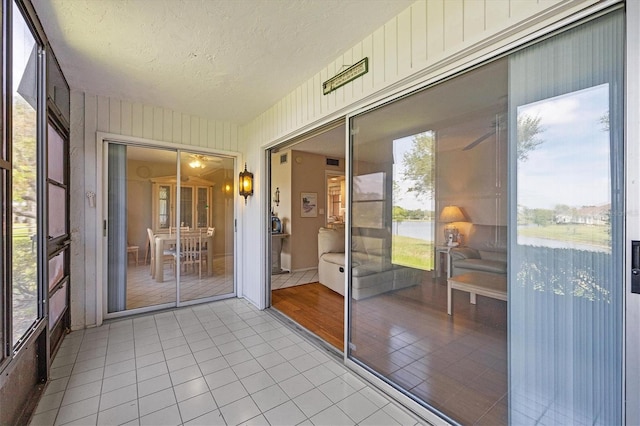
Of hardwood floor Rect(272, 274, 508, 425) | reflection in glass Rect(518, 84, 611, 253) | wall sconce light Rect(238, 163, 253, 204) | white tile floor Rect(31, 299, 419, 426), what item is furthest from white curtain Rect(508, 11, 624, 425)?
wall sconce light Rect(238, 163, 253, 204)

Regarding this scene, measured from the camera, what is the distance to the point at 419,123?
1.81m

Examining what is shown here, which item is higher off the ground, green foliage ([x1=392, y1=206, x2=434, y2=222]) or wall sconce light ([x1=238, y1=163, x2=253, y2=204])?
wall sconce light ([x1=238, y1=163, x2=253, y2=204])

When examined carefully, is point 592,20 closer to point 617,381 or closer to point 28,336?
point 617,381

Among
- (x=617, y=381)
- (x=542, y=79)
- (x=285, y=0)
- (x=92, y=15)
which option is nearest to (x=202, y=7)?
(x=285, y=0)

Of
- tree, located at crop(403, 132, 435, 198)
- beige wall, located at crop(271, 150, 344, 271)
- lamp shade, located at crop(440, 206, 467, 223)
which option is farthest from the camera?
beige wall, located at crop(271, 150, 344, 271)

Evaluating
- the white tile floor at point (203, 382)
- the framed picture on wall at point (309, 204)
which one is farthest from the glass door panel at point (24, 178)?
the framed picture on wall at point (309, 204)

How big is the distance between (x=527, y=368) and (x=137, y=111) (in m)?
4.41

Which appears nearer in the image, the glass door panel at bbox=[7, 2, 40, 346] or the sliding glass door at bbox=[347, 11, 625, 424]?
the sliding glass door at bbox=[347, 11, 625, 424]

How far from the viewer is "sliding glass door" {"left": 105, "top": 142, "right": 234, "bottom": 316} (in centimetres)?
338

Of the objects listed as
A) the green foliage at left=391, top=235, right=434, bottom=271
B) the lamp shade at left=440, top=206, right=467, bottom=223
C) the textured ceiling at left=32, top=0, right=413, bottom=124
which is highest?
the textured ceiling at left=32, top=0, right=413, bottom=124

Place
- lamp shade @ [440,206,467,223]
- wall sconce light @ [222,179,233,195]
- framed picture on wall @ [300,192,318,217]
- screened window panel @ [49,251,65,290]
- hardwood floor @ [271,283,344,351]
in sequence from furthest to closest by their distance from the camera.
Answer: framed picture on wall @ [300,192,318,217]
wall sconce light @ [222,179,233,195]
hardwood floor @ [271,283,344,351]
screened window panel @ [49,251,65,290]
lamp shade @ [440,206,467,223]

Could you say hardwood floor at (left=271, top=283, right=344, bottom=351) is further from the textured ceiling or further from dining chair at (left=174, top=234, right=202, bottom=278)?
the textured ceiling

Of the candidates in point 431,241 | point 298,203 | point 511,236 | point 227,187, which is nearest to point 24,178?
point 431,241

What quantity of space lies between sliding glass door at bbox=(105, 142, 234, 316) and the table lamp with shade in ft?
11.2
